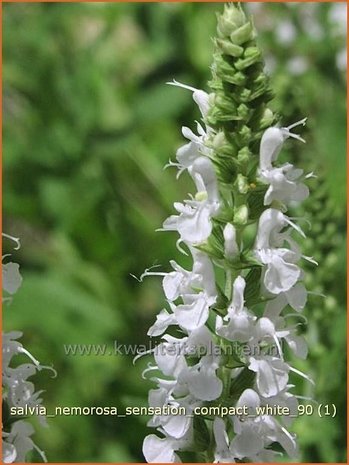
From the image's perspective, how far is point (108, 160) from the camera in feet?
13.3

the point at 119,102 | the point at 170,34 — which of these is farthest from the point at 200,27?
the point at 119,102

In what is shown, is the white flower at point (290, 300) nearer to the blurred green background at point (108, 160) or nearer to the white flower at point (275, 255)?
the white flower at point (275, 255)

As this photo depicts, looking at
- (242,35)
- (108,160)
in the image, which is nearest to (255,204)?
(242,35)

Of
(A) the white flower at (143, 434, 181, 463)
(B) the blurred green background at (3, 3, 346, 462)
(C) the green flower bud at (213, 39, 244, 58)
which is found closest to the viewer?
(C) the green flower bud at (213, 39, 244, 58)

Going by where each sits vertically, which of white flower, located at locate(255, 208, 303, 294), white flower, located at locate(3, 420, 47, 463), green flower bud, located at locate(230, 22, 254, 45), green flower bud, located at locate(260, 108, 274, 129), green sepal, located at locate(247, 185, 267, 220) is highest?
green flower bud, located at locate(230, 22, 254, 45)

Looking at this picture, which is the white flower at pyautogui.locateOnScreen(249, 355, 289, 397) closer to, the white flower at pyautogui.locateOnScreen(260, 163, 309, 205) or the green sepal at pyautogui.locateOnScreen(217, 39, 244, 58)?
the white flower at pyautogui.locateOnScreen(260, 163, 309, 205)

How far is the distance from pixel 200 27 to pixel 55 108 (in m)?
0.85

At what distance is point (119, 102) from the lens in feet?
14.4

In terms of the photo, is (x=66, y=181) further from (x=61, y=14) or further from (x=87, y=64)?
(x=61, y=14)

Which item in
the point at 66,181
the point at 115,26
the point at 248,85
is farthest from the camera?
the point at 115,26

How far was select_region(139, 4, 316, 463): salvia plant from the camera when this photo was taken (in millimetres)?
1575

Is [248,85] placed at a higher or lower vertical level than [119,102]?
higher

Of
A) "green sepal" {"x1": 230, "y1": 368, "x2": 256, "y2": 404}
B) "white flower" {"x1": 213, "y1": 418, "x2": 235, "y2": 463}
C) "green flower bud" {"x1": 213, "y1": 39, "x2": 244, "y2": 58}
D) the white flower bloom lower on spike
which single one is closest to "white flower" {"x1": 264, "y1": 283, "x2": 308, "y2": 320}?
the white flower bloom lower on spike

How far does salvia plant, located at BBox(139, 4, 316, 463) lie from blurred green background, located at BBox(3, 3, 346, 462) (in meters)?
1.07
